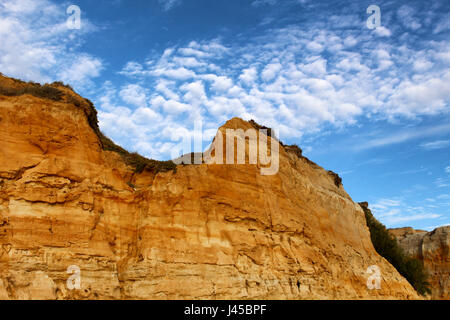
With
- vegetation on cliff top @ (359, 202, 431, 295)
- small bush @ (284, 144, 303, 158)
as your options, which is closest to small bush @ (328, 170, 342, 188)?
small bush @ (284, 144, 303, 158)

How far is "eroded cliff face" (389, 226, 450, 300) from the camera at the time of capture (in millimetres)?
44938

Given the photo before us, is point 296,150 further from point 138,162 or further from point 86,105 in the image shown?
point 86,105

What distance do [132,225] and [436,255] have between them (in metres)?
42.0

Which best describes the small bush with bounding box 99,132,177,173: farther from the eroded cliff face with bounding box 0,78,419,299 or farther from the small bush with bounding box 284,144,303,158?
the small bush with bounding box 284,144,303,158

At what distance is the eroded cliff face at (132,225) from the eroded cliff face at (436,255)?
2923 cm

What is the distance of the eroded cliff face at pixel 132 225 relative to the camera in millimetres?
13366

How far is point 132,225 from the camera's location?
53.0ft

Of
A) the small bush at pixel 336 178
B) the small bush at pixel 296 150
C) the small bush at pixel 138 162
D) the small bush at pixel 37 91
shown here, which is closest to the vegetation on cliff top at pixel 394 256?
the small bush at pixel 336 178

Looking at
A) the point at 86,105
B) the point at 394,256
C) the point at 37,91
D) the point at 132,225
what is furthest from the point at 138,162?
the point at 394,256

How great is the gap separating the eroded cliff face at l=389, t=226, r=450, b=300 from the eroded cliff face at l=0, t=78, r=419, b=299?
95.9 ft

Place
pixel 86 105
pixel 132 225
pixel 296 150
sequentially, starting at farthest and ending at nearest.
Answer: pixel 296 150
pixel 86 105
pixel 132 225

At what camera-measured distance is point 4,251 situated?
41.4 feet
